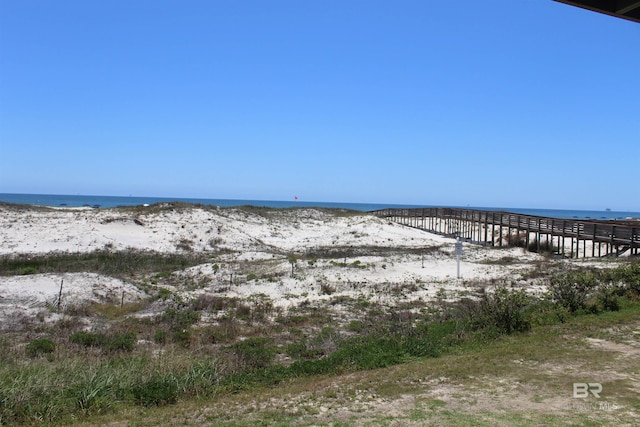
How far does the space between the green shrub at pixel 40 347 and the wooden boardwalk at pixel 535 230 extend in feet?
81.9

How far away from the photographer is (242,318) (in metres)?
16.1

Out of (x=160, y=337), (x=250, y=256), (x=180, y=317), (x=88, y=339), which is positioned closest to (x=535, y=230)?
(x=250, y=256)

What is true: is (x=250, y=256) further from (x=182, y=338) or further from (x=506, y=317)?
(x=506, y=317)

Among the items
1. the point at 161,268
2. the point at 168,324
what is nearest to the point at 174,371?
the point at 168,324

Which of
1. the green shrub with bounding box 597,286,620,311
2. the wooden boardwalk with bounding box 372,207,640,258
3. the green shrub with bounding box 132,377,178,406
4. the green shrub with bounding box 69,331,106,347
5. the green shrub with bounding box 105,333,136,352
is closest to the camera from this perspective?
the green shrub with bounding box 132,377,178,406

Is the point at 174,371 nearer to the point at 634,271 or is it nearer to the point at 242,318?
the point at 242,318

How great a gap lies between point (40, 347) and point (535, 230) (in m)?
37.8

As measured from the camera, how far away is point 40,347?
11.8 meters

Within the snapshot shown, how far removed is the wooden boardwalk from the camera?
33.2 metres

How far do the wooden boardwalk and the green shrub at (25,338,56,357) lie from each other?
24950 millimetres

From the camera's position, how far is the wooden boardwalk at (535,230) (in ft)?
109

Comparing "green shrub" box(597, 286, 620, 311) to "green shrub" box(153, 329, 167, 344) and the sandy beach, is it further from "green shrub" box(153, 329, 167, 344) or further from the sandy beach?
"green shrub" box(153, 329, 167, 344)

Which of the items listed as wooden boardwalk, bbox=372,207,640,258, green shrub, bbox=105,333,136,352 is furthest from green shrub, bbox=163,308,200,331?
wooden boardwalk, bbox=372,207,640,258

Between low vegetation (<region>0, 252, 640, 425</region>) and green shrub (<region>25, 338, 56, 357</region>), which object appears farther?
green shrub (<region>25, 338, 56, 357</region>)
